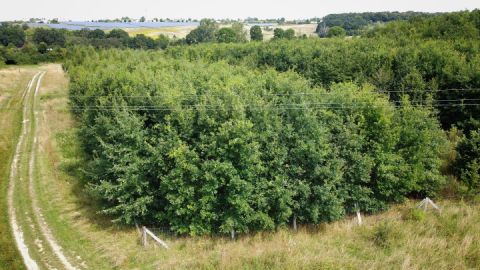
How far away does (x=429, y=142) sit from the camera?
20.7 m

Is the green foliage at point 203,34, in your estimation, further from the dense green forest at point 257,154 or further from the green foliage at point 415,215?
the green foliage at point 415,215

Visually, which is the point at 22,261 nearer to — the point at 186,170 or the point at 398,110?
the point at 186,170

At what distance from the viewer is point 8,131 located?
120 feet

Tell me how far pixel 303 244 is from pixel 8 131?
33171mm

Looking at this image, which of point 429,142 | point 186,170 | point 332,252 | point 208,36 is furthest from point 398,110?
point 208,36

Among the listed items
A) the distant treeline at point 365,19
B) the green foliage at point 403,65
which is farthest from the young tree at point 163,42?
the green foliage at point 403,65

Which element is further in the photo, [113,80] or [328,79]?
[328,79]

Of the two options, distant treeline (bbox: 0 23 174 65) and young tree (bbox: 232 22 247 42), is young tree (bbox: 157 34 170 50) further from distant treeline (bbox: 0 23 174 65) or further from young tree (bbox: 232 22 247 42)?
young tree (bbox: 232 22 247 42)

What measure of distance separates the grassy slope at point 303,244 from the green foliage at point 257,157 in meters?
0.89

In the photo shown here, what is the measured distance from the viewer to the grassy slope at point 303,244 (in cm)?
1536

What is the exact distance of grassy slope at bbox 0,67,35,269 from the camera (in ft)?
55.3

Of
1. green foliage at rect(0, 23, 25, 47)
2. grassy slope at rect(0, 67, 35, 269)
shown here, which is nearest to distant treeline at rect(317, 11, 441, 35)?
grassy slope at rect(0, 67, 35, 269)

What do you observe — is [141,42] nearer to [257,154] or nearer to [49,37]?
[49,37]

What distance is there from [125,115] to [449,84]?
25.7 metres
